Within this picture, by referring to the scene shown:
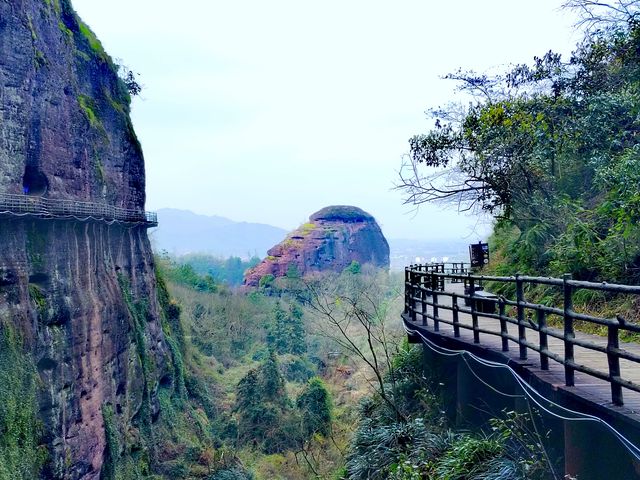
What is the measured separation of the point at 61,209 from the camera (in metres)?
19.3

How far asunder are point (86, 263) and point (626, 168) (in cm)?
1921

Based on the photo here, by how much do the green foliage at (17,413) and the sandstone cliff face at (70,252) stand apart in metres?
0.49

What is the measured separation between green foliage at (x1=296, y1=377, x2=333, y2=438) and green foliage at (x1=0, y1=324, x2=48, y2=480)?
1479 cm

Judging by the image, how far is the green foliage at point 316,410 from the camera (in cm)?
2869

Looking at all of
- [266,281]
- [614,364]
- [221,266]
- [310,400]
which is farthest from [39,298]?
[221,266]

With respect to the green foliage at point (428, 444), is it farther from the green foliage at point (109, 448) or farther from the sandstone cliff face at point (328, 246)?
the sandstone cliff face at point (328, 246)

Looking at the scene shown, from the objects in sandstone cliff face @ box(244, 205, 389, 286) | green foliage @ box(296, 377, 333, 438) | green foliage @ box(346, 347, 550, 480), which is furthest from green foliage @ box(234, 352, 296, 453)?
sandstone cliff face @ box(244, 205, 389, 286)

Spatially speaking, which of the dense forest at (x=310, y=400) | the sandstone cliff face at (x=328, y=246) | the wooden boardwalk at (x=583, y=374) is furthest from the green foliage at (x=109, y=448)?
the sandstone cliff face at (x=328, y=246)

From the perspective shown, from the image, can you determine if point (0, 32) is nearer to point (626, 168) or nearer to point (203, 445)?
point (626, 168)

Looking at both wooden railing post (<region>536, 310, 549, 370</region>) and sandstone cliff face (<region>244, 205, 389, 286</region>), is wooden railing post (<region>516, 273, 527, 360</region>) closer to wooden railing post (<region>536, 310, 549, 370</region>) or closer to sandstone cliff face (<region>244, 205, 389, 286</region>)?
wooden railing post (<region>536, 310, 549, 370</region>)

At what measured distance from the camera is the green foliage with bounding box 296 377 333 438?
28.7 metres

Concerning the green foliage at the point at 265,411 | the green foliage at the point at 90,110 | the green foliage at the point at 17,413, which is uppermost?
the green foliage at the point at 90,110

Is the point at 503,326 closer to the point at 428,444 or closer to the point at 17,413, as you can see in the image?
the point at 428,444

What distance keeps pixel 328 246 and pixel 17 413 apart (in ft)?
238
